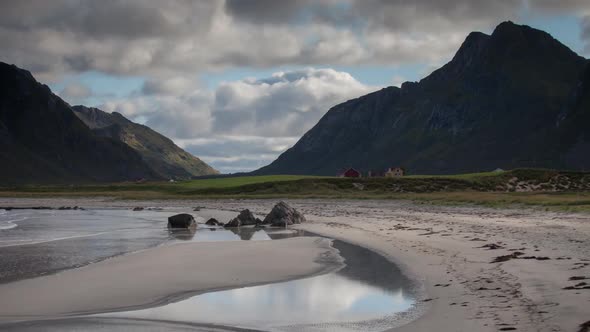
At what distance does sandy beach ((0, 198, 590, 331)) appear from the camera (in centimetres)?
1363

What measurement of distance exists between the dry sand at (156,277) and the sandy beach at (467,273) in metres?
0.06

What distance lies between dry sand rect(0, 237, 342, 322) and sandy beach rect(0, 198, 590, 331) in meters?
0.06

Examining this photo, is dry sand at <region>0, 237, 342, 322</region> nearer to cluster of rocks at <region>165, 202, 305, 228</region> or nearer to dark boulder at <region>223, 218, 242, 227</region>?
dark boulder at <region>223, 218, 242, 227</region>

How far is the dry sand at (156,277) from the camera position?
55.9 feet

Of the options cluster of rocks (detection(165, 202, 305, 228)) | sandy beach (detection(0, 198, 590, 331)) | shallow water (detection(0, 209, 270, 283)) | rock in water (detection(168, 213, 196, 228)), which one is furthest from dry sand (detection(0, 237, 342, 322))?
cluster of rocks (detection(165, 202, 305, 228))

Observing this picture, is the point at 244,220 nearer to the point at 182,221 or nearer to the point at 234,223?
Answer: the point at 234,223

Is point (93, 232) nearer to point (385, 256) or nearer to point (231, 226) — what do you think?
point (231, 226)

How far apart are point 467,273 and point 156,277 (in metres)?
11.1

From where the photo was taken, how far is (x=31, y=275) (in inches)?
888

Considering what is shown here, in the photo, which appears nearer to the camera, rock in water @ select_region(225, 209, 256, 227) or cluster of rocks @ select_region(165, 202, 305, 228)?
cluster of rocks @ select_region(165, 202, 305, 228)

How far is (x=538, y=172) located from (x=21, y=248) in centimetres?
10108

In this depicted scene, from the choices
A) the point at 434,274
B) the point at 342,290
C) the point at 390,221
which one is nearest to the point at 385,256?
the point at 434,274

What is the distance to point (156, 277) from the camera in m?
22.0

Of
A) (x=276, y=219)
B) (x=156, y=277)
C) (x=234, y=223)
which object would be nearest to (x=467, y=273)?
(x=156, y=277)
